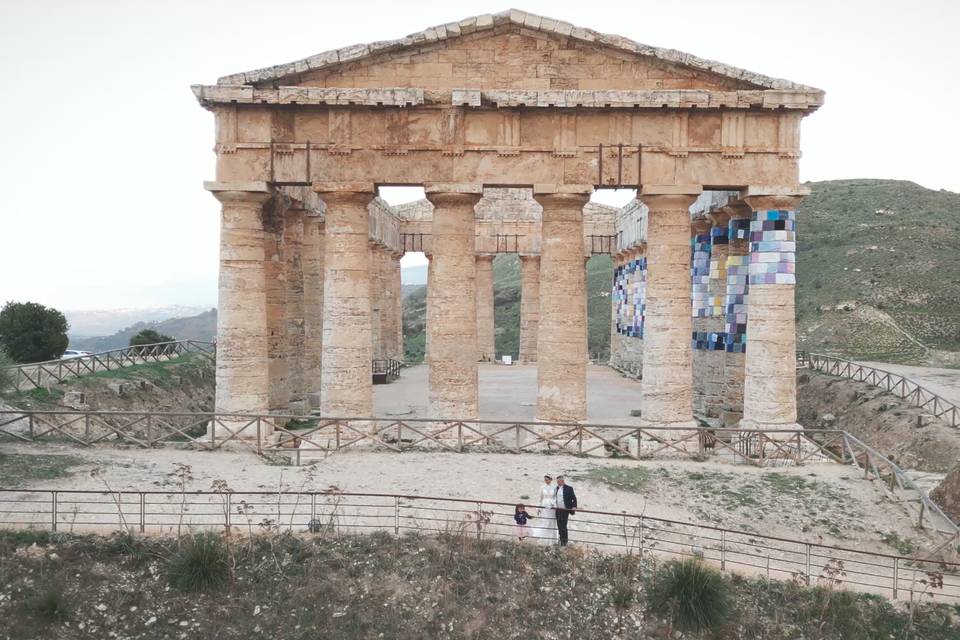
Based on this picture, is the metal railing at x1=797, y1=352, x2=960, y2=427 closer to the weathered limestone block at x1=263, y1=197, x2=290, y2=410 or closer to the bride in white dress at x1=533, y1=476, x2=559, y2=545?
the bride in white dress at x1=533, y1=476, x2=559, y2=545

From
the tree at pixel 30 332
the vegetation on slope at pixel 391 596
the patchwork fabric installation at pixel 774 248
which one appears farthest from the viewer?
the tree at pixel 30 332

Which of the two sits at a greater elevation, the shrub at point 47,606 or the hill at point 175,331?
the hill at point 175,331

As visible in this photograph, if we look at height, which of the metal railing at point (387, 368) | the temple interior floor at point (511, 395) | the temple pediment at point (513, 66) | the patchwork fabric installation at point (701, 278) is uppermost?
the temple pediment at point (513, 66)

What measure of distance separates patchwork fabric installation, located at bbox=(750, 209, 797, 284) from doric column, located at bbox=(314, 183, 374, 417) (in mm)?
11069

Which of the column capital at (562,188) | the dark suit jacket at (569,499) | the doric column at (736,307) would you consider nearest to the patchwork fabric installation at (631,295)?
the doric column at (736,307)

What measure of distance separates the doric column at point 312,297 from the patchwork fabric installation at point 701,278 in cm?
1390

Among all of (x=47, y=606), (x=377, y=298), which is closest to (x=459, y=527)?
(x=47, y=606)

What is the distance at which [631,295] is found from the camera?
4072 centimetres

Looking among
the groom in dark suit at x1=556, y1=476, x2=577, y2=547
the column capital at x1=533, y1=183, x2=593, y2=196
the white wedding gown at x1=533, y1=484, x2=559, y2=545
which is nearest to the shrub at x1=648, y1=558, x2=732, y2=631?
the groom in dark suit at x1=556, y1=476, x2=577, y2=547

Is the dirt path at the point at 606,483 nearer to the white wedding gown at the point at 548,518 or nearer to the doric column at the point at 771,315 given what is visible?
the white wedding gown at the point at 548,518

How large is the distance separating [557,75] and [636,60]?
2228mm

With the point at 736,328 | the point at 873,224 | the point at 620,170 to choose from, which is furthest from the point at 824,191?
the point at 620,170

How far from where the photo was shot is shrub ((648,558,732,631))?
1181 centimetres

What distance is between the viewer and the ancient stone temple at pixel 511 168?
66.6ft
